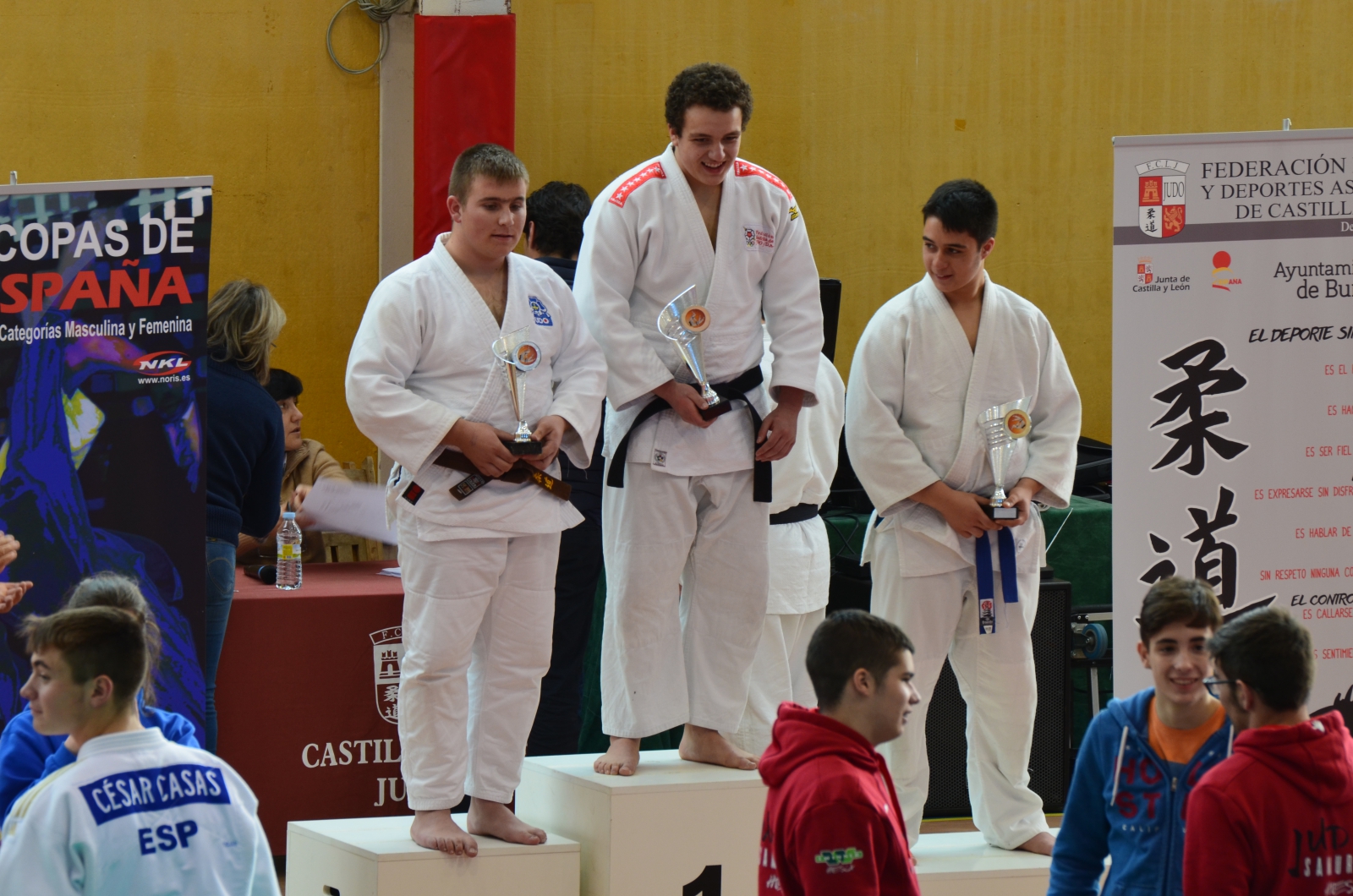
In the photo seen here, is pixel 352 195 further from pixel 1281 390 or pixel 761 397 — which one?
pixel 1281 390

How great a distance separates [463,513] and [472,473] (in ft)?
0.29

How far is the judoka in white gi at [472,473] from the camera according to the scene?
336 cm

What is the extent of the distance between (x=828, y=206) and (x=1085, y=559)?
185 centimetres

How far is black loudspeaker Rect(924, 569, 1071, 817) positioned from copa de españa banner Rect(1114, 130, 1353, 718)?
866 millimetres

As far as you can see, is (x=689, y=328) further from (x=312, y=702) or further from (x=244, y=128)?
(x=244, y=128)

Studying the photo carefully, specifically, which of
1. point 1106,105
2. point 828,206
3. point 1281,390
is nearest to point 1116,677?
point 1281,390

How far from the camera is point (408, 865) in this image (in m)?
3.36

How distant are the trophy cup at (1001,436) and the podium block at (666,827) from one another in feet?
2.78

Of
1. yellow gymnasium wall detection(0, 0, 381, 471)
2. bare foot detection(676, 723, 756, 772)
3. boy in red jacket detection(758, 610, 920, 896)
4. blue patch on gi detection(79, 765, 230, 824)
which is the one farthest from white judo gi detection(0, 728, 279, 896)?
yellow gymnasium wall detection(0, 0, 381, 471)

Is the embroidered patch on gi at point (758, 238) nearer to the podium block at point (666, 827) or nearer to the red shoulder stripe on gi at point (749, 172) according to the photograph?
the red shoulder stripe on gi at point (749, 172)

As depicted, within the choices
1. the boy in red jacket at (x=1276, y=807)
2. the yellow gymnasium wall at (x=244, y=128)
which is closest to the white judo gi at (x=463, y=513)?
the boy in red jacket at (x=1276, y=807)

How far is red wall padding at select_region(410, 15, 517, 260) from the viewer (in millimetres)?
5363

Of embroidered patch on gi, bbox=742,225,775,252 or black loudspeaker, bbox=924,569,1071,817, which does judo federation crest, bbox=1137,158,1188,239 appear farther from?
black loudspeaker, bbox=924,569,1071,817

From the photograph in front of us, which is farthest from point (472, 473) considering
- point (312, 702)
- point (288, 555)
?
point (312, 702)
